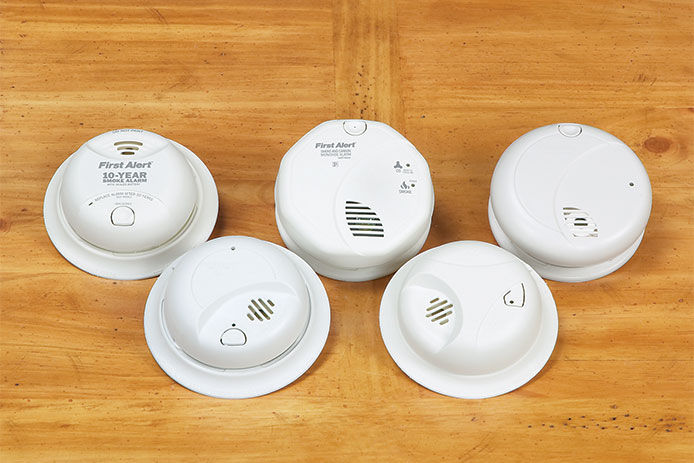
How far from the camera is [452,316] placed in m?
0.98

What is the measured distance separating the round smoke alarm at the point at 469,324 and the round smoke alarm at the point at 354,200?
0.05 m

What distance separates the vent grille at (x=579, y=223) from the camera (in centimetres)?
104

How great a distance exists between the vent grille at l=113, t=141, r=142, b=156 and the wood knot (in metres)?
0.70

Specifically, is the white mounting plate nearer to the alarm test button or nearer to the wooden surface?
the wooden surface

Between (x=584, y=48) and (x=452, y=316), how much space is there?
0.55 metres

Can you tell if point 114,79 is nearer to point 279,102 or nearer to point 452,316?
point 279,102

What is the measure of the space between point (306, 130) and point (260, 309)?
33 cm

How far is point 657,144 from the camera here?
1.22 m

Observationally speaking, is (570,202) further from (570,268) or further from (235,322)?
(235,322)

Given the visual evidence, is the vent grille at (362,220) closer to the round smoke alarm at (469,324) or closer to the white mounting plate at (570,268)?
the round smoke alarm at (469,324)

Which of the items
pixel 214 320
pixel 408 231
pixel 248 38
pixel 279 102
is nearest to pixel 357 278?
pixel 408 231

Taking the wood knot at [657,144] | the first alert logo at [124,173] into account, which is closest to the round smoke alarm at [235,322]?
the first alert logo at [124,173]

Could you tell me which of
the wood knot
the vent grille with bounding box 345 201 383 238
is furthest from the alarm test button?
the wood knot

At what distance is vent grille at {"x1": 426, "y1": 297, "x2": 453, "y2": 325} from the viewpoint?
0.99 meters
